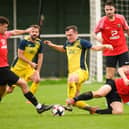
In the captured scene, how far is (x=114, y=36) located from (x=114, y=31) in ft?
0.40

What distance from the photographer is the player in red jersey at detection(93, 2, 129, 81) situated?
1398 centimetres

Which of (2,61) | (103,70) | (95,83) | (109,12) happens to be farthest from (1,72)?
(103,70)

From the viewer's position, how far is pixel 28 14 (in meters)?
22.8

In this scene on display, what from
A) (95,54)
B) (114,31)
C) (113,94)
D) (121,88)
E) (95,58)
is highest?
(114,31)

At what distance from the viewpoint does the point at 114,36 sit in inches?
557

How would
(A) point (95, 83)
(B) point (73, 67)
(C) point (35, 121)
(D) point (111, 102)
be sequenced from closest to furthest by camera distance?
(C) point (35, 121)
(D) point (111, 102)
(B) point (73, 67)
(A) point (95, 83)

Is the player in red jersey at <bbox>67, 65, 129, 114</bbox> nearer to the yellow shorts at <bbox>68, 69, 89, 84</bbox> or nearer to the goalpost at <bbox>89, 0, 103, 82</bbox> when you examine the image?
the yellow shorts at <bbox>68, 69, 89, 84</bbox>

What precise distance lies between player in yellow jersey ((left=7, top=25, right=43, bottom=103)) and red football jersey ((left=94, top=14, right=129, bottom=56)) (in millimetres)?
1422

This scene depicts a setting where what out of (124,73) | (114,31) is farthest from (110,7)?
(124,73)

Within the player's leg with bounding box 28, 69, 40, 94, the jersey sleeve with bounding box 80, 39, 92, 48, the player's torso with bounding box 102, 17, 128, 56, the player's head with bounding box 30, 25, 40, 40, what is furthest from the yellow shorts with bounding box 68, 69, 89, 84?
the player's leg with bounding box 28, 69, 40, 94

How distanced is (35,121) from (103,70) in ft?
38.6

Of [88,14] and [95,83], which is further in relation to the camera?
[88,14]

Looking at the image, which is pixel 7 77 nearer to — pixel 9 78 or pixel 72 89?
pixel 9 78

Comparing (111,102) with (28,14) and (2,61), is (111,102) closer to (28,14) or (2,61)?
(2,61)
